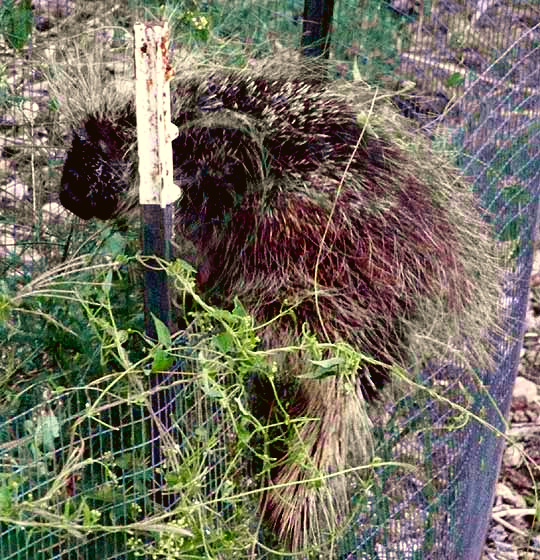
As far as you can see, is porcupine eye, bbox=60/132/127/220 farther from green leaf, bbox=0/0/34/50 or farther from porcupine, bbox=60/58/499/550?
green leaf, bbox=0/0/34/50

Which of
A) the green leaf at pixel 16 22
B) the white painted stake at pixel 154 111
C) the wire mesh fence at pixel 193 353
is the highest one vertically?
the white painted stake at pixel 154 111

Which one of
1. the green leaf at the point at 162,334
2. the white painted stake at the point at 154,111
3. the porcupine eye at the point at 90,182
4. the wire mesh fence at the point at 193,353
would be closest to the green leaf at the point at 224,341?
the wire mesh fence at the point at 193,353

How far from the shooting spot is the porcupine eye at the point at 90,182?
9.25 ft

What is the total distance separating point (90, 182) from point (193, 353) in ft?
3.19

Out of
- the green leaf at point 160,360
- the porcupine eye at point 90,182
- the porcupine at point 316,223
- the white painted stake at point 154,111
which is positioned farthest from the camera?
the porcupine eye at point 90,182

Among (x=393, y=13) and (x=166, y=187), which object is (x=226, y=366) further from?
(x=393, y=13)

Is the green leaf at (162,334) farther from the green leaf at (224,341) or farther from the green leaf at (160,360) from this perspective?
the green leaf at (224,341)

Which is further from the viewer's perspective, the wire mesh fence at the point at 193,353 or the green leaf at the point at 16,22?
the green leaf at the point at 16,22

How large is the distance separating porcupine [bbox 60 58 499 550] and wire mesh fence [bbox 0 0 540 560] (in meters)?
0.11

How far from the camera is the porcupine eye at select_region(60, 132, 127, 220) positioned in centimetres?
282

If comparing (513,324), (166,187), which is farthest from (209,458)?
(513,324)

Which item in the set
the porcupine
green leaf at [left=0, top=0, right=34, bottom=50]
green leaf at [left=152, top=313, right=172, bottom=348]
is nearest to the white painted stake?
green leaf at [left=152, top=313, right=172, bottom=348]

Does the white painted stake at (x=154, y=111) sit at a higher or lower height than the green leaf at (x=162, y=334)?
higher

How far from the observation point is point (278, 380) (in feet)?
8.13
